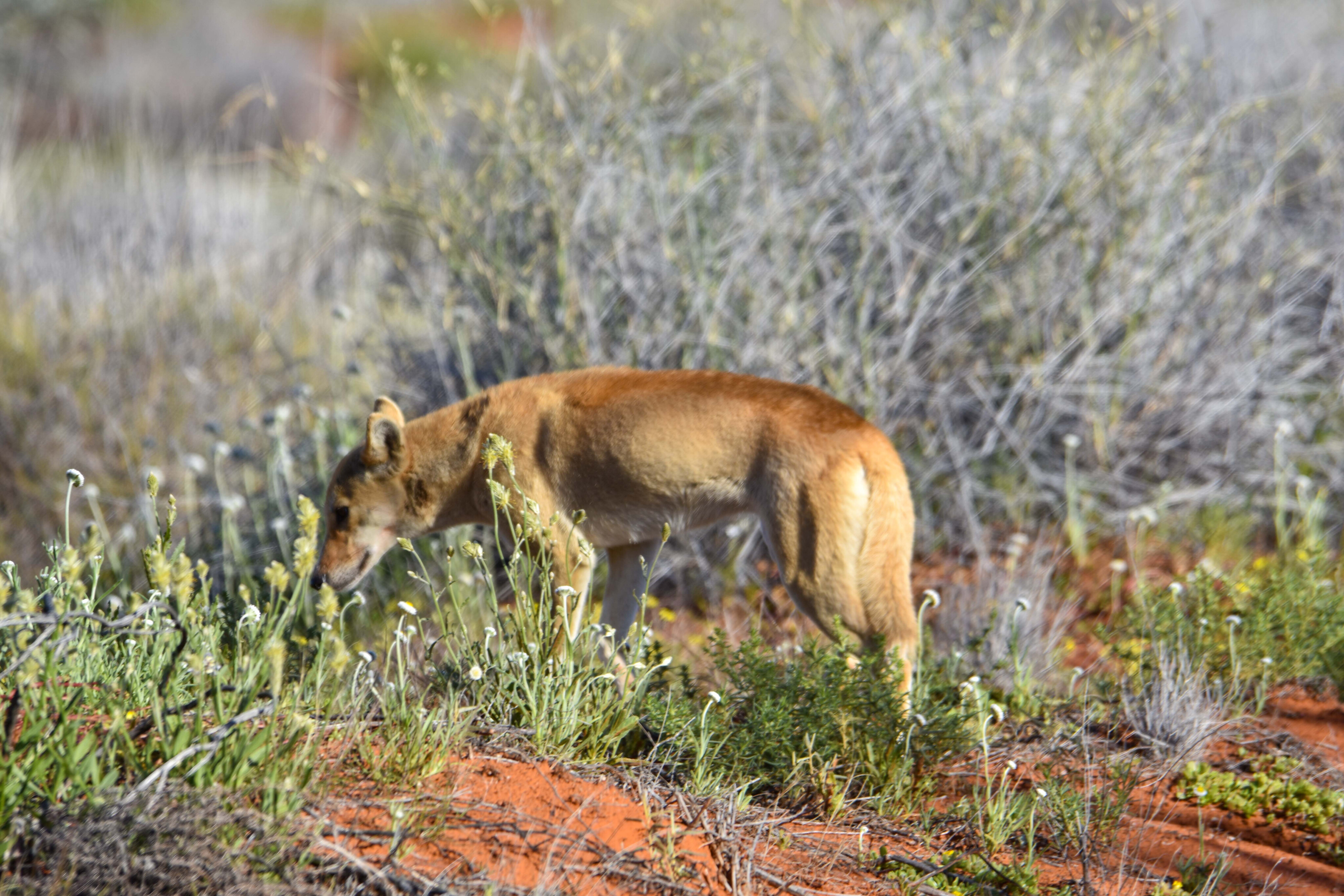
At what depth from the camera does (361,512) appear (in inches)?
213

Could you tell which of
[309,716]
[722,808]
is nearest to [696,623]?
[722,808]

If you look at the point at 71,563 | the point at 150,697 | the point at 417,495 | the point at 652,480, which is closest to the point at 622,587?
the point at 652,480

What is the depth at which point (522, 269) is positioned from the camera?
6.66m

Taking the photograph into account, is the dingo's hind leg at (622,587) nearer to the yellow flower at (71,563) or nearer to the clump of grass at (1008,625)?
the clump of grass at (1008,625)

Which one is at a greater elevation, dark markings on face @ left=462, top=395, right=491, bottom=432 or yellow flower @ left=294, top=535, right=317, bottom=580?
yellow flower @ left=294, top=535, right=317, bottom=580

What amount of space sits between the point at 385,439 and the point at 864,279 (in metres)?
3.11

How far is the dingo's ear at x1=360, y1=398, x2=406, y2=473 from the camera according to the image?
5.11 meters

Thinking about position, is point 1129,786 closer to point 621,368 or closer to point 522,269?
point 621,368

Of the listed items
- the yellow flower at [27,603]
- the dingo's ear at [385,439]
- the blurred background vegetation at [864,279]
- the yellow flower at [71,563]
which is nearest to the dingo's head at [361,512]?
the dingo's ear at [385,439]

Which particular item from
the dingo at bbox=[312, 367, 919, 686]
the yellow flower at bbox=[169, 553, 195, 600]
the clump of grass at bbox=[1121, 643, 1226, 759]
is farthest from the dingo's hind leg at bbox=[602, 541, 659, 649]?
the yellow flower at bbox=[169, 553, 195, 600]

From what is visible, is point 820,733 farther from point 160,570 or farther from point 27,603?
point 27,603

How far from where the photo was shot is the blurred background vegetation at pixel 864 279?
659cm

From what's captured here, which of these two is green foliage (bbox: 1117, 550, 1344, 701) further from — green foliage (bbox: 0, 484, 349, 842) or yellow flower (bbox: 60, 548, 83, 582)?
yellow flower (bbox: 60, 548, 83, 582)

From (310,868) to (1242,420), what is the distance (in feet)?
20.3
